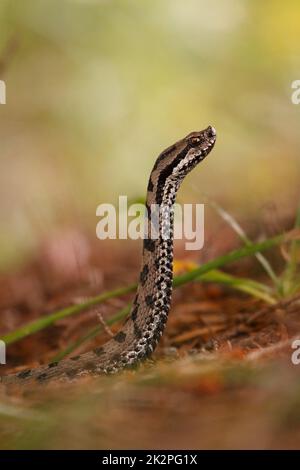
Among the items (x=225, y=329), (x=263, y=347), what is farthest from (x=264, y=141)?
(x=263, y=347)

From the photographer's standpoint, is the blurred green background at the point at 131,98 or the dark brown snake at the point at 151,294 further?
the blurred green background at the point at 131,98

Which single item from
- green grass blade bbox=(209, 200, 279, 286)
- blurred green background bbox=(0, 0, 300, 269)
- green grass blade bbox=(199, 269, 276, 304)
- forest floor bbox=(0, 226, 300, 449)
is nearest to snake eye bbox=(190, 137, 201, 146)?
green grass blade bbox=(209, 200, 279, 286)

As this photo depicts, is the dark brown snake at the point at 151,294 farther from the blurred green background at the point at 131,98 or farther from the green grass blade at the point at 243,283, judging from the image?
the blurred green background at the point at 131,98

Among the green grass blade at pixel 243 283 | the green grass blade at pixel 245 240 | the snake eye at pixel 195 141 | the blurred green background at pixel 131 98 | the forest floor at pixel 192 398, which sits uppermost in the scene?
the blurred green background at pixel 131 98

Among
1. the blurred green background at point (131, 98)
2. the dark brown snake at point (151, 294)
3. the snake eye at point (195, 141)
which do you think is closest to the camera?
the dark brown snake at point (151, 294)

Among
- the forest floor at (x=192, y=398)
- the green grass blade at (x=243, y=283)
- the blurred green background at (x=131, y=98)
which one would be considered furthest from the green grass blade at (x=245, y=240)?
the blurred green background at (x=131, y=98)

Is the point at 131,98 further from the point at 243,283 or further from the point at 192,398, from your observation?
the point at 192,398

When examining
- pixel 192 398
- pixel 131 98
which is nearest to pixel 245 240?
pixel 192 398
